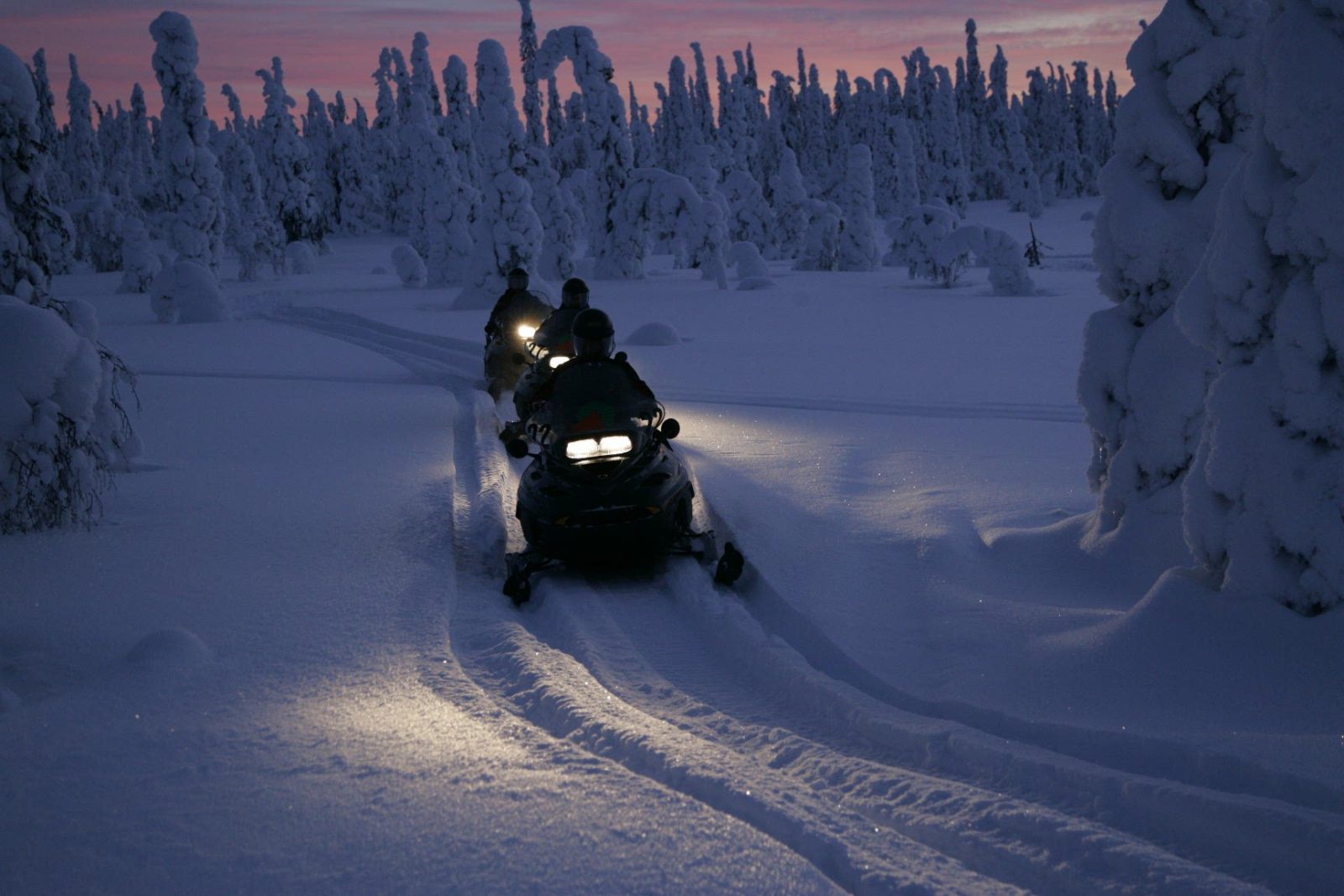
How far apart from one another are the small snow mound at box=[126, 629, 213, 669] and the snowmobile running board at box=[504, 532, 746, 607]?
1803 millimetres

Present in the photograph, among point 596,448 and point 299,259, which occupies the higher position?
point 299,259

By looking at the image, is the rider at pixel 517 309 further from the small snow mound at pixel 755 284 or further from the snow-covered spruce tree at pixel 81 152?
the snow-covered spruce tree at pixel 81 152

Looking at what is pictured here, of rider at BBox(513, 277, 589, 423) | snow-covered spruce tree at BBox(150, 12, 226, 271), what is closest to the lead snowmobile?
rider at BBox(513, 277, 589, 423)

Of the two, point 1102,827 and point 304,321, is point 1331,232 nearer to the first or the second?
point 1102,827

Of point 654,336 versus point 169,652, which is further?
point 654,336

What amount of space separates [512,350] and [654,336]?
23.5ft

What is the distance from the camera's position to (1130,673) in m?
4.97

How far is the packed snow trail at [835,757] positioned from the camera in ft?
11.5

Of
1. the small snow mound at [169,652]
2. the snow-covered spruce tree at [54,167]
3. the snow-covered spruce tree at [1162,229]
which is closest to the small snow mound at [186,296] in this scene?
the snow-covered spruce tree at [54,167]

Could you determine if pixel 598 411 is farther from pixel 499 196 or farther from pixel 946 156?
pixel 946 156

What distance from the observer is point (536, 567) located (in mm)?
6879

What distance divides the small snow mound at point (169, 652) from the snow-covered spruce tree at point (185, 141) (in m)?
40.3

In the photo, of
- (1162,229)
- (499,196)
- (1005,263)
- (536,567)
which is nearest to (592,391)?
(536,567)

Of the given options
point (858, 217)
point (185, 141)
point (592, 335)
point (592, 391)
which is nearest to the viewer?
point (592, 391)
